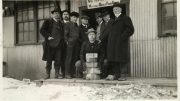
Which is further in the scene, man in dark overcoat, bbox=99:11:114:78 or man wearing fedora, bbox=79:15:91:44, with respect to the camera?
man wearing fedora, bbox=79:15:91:44

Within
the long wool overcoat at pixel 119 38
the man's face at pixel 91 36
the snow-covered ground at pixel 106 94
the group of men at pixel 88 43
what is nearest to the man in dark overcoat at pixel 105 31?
the group of men at pixel 88 43

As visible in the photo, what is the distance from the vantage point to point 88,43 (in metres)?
7.07

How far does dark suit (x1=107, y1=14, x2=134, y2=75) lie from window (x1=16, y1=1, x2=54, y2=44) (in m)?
3.30

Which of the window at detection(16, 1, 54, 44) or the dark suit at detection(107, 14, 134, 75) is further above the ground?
the window at detection(16, 1, 54, 44)

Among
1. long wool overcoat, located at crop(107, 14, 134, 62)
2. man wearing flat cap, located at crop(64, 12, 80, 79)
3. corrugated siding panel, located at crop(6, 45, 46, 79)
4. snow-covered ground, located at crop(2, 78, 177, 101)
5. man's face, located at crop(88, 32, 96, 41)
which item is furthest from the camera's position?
corrugated siding panel, located at crop(6, 45, 46, 79)

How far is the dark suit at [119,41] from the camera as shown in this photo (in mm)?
6499

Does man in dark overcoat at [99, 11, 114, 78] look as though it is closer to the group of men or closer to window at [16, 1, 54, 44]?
the group of men

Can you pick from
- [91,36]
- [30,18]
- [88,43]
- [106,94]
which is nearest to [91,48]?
[88,43]

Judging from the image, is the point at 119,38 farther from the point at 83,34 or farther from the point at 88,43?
the point at 83,34

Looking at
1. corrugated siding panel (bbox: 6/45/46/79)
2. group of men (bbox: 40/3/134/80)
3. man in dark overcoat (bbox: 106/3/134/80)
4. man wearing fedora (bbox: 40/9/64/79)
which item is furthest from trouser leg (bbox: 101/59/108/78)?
corrugated siding panel (bbox: 6/45/46/79)

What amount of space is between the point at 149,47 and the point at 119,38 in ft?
3.26

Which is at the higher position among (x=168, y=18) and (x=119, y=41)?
(x=168, y=18)

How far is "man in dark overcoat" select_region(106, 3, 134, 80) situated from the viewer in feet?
21.3

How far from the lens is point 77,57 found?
750 cm
